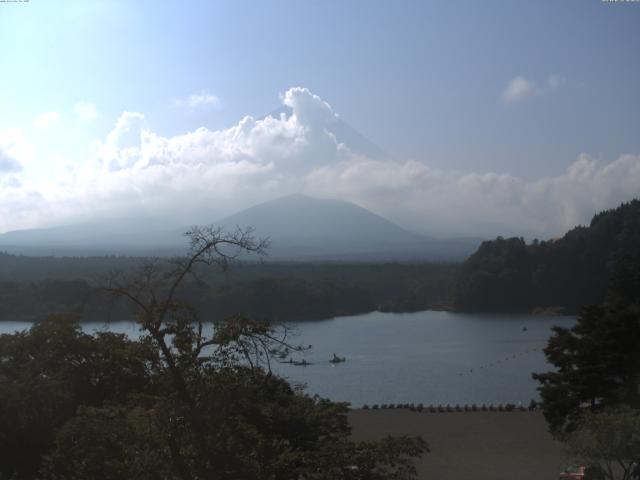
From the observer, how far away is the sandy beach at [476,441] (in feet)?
25.2

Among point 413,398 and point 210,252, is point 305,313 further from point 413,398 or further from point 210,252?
point 210,252

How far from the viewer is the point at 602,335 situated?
28.2 ft

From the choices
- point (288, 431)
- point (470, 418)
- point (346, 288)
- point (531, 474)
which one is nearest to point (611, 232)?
point (346, 288)

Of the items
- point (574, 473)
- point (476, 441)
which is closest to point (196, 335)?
point (574, 473)

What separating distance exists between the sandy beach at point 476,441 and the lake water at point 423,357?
64.5 inches

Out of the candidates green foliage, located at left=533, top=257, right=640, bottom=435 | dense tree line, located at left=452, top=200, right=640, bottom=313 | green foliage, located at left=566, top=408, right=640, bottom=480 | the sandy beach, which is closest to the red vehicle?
the sandy beach

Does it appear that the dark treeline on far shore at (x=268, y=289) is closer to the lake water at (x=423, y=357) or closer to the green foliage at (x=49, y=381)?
the lake water at (x=423, y=357)

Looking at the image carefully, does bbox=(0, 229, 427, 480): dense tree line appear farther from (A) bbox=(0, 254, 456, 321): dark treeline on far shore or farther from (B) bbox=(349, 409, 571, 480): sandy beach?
(A) bbox=(0, 254, 456, 321): dark treeline on far shore

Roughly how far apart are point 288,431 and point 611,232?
3194 cm

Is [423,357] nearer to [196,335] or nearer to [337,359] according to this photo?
[337,359]

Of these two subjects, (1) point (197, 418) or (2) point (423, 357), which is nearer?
(1) point (197, 418)

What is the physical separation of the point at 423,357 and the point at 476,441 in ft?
38.6

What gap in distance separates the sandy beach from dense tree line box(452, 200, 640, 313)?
74.3 feet

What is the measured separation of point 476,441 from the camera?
9383mm
